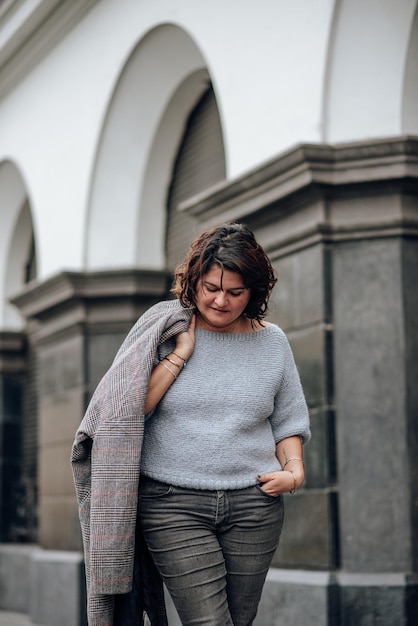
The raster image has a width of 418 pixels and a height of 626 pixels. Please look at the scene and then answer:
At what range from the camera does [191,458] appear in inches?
139

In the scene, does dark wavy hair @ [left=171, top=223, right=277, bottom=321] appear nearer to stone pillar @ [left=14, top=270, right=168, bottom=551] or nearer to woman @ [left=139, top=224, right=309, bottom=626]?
woman @ [left=139, top=224, right=309, bottom=626]

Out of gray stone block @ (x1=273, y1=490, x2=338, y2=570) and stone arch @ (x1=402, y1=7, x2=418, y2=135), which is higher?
stone arch @ (x1=402, y1=7, x2=418, y2=135)

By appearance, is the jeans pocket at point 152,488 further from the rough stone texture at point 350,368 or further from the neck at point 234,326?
the rough stone texture at point 350,368

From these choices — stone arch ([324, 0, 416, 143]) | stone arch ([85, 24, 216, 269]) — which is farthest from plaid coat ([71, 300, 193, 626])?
stone arch ([85, 24, 216, 269])

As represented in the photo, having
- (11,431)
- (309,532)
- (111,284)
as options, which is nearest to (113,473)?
(309,532)

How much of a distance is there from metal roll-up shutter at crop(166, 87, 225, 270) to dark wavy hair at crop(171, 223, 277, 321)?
5491 mm

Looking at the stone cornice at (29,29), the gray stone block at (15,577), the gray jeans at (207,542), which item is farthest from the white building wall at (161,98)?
the gray jeans at (207,542)

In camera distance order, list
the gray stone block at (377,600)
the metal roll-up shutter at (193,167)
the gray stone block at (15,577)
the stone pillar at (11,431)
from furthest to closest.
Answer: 1. the stone pillar at (11,431)
2. the gray stone block at (15,577)
3. the metal roll-up shutter at (193,167)
4. the gray stone block at (377,600)

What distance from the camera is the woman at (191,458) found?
3.47 meters

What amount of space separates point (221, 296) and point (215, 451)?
463 millimetres

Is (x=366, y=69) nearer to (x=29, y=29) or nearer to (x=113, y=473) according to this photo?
(x=113, y=473)

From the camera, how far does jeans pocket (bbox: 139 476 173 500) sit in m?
3.54

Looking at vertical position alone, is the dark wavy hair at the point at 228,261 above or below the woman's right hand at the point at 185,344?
above

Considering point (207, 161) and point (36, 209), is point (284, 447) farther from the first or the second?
point (36, 209)
